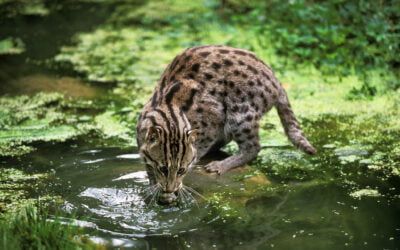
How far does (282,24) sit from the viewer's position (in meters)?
10.8

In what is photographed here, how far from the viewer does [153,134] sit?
16.3 feet

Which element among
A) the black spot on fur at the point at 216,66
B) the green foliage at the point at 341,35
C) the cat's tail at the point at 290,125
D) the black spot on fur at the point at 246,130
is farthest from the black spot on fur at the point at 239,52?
the green foliage at the point at 341,35

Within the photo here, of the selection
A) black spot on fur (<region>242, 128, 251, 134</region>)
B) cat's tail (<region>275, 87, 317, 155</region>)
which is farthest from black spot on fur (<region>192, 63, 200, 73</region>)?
cat's tail (<region>275, 87, 317, 155</region>)

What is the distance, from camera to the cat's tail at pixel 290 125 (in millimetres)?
6309

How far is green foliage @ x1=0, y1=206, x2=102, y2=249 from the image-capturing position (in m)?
4.08

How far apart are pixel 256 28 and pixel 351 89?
235 cm

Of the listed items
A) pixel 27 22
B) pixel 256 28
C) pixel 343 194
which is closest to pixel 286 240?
pixel 343 194

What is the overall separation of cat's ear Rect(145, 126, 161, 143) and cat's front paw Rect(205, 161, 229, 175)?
129 cm

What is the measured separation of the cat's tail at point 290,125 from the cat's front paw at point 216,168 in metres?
0.82

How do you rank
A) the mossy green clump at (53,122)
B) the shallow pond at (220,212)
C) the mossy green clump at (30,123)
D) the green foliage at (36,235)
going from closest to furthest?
the green foliage at (36,235), the shallow pond at (220,212), the mossy green clump at (30,123), the mossy green clump at (53,122)

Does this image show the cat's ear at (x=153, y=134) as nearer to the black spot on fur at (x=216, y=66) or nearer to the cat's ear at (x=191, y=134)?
the cat's ear at (x=191, y=134)

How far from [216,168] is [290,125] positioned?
3.21ft

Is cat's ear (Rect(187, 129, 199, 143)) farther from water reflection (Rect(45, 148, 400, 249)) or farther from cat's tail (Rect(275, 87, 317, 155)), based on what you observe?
cat's tail (Rect(275, 87, 317, 155))

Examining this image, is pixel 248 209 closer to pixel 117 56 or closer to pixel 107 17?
pixel 117 56
